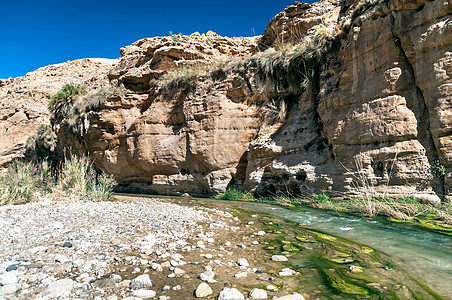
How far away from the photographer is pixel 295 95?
1080 centimetres

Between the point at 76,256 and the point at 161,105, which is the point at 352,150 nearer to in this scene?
the point at 76,256

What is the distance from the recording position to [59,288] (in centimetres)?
218

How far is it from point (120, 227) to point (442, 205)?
633 cm

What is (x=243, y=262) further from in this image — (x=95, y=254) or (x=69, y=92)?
(x=69, y=92)

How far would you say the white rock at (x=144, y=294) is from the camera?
217 centimetres

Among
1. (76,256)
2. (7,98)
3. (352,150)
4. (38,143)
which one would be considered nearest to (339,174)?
(352,150)

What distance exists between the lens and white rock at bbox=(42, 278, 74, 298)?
209cm

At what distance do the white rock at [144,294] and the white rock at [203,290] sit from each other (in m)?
0.36

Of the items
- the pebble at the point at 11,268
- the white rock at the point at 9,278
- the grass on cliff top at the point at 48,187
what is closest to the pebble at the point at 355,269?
the white rock at the point at 9,278

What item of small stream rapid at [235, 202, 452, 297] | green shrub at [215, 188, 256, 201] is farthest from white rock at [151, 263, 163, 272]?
green shrub at [215, 188, 256, 201]

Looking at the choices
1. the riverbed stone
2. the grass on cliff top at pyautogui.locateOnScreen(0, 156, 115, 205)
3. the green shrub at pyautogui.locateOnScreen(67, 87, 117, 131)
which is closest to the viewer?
the riverbed stone

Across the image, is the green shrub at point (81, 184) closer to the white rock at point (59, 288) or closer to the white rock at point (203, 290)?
the white rock at point (59, 288)

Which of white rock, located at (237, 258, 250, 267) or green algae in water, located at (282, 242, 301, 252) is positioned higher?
white rock, located at (237, 258, 250, 267)

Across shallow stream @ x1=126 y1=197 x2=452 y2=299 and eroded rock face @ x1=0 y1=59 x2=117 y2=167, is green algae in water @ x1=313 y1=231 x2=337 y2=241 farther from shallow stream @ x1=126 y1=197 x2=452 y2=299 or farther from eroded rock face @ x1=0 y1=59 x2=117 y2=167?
eroded rock face @ x1=0 y1=59 x2=117 y2=167
